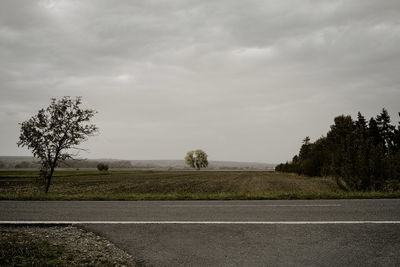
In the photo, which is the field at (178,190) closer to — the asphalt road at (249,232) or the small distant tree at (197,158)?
the asphalt road at (249,232)

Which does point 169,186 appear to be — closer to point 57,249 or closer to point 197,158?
point 57,249

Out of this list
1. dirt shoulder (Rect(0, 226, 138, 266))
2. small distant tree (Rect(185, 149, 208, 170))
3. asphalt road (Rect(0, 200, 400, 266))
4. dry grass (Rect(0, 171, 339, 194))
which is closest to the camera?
dirt shoulder (Rect(0, 226, 138, 266))

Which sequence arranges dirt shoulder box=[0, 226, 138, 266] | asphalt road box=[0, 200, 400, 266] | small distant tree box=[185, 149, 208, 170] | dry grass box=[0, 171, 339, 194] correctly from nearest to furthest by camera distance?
dirt shoulder box=[0, 226, 138, 266] → asphalt road box=[0, 200, 400, 266] → dry grass box=[0, 171, 339, 194] → small distant tree box=[185, 149, 208, 170]

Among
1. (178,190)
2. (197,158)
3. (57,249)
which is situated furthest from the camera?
(197,158)

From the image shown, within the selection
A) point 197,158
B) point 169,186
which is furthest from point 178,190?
point 197,158

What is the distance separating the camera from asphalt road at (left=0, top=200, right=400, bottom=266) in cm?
534

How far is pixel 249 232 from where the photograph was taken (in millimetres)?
6938

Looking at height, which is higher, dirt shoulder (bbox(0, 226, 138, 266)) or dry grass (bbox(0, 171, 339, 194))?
dirt shoulder (bbox(0, 226, 138, 266))

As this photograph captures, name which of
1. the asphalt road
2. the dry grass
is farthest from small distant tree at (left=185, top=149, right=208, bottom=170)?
the asphalt road

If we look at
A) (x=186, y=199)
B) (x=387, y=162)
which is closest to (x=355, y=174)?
(x=387, y=162)

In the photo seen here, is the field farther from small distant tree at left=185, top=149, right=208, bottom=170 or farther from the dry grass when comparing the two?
small distant tree at left=185, top=149, right=208, bottom=170

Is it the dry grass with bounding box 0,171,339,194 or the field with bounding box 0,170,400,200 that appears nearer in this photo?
the field with bounding box 0,170,400,200

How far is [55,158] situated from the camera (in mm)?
18797

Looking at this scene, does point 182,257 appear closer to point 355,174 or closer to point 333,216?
point 333,216
